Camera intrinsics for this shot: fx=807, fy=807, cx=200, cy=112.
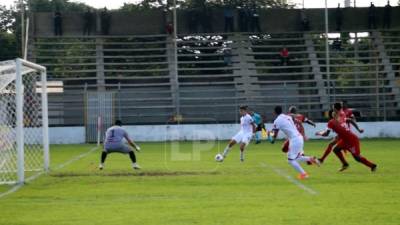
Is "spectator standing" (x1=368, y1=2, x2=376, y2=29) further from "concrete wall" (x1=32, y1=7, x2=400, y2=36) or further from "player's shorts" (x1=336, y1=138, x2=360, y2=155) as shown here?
"player's shorts" (x1=336, y1=138, x2=360, y2=155)

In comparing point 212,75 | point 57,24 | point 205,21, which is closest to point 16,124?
point 212,75

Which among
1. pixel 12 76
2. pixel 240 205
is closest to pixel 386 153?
pixel 12 76

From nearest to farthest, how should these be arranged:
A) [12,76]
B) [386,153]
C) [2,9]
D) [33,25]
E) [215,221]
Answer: [215,221] → [12,76] → [386,153] → [33,25] → [2,9]

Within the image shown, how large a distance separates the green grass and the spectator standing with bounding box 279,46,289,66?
2231cm

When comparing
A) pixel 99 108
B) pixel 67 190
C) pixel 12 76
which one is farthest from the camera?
pixel 99 108

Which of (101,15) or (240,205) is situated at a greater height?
(101,15)

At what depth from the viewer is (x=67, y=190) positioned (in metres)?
17.3

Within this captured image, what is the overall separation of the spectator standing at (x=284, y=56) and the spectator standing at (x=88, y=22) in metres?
11.5

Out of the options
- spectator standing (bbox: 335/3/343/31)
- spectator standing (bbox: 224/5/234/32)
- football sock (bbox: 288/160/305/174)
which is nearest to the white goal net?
football sock (bbox: 288/160/305/174)

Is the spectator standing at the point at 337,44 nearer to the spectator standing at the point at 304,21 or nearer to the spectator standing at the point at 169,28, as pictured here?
the spectator standing at the point at 304,21

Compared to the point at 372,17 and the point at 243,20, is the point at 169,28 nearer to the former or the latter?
the point at 243,20

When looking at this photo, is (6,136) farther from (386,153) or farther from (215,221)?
(386,153)

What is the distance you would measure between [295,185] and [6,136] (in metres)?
8.61

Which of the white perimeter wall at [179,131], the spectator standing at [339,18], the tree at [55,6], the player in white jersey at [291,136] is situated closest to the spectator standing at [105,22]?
the white perimeter wall at [179,131]
